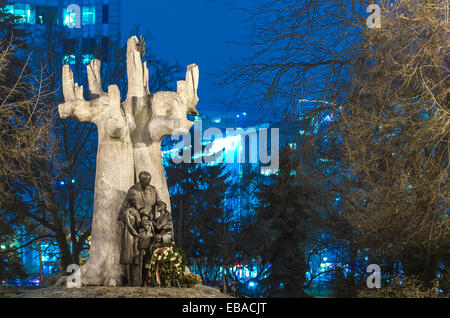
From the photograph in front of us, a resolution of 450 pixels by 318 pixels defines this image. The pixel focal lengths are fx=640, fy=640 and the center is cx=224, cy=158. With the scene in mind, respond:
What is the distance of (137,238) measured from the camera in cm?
1249

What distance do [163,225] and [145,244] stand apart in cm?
51

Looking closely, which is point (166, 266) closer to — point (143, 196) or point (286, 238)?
point (143, 196)

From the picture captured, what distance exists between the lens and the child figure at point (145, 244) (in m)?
12.5

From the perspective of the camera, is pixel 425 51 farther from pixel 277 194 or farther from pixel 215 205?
pixel 215 205

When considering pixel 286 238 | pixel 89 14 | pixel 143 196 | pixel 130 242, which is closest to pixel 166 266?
pixel 130 242

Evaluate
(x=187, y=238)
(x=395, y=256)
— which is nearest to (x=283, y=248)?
(x=187, y=238)

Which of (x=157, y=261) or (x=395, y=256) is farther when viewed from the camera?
(x=395, y=256)

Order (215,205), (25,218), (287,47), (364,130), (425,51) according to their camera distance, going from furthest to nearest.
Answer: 1. (215,205)
2. (25,218)
3. (287,47)
4. (364,130)
5. (425,51)

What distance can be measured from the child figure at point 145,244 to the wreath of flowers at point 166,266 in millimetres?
300

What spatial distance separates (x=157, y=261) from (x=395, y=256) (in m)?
7.12

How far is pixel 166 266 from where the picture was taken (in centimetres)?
1209

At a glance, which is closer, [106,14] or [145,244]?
[145,244]

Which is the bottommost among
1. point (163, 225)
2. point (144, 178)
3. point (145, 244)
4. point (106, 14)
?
point (145, 244)

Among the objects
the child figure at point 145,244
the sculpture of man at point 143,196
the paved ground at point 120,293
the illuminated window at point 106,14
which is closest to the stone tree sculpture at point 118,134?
the child figure at point 145,244
